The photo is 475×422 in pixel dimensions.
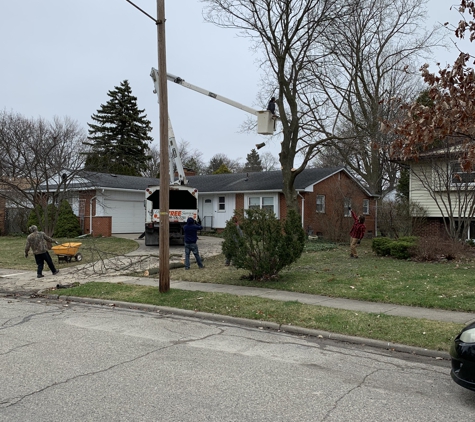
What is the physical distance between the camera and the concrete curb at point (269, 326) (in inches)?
264

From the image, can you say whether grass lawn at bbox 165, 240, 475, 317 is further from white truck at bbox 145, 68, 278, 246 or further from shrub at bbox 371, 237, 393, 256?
white truck at bbox 145, 68, 278, 246

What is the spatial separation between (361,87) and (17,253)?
78.0 feet

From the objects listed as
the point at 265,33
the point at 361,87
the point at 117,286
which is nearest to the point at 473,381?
the point at 117,286

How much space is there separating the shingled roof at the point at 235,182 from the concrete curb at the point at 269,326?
15.9 metres

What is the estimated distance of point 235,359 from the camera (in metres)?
6.30

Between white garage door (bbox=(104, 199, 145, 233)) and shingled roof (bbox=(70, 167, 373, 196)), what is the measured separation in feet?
3.55

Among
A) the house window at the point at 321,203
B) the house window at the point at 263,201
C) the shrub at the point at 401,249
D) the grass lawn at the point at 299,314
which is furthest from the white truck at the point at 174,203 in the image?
the house window at the point at 321,203

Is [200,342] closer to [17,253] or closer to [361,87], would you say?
[17,253]

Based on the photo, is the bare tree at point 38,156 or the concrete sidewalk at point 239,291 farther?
the bare tree at point 38,156

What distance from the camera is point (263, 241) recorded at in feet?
38.6

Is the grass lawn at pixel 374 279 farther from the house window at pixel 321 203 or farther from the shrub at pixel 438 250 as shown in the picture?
the house window at pixel 321 203

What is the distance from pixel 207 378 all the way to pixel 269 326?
3.00 m

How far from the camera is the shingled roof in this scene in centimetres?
2847

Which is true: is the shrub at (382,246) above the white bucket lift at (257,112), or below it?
below
